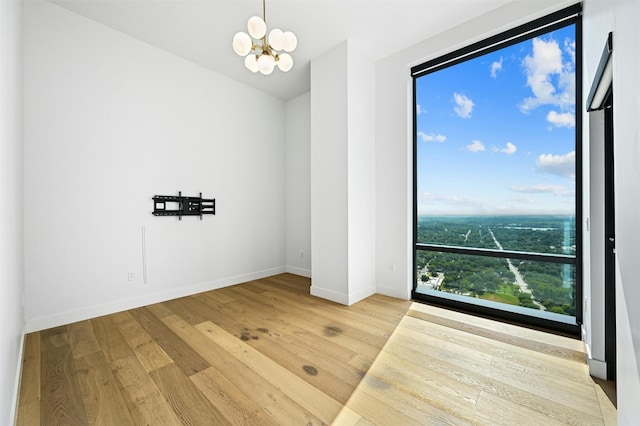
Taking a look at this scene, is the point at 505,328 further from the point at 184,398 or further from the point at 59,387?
the point at 59,387

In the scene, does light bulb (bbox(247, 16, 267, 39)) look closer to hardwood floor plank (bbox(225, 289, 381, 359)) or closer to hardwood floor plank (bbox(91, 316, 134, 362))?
hardwood floor plank (bbox(225, 289, 381, 359))

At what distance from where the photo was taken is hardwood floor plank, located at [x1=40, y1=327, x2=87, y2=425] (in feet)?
5.13

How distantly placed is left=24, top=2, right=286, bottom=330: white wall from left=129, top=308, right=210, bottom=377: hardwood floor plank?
1.62ft

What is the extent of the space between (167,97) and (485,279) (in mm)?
4670

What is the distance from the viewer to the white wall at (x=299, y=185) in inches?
189

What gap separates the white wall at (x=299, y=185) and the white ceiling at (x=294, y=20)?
1.30 m

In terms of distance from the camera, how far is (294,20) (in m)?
3.02

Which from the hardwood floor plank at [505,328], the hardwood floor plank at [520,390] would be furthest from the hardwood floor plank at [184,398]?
the hardwood floor plank at [505,328]

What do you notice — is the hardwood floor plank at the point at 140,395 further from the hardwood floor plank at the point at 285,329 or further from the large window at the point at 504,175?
the large window at the point at 504,175

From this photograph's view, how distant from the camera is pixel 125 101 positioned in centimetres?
323

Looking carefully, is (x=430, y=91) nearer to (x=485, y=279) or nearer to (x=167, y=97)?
(x=485, y=279)

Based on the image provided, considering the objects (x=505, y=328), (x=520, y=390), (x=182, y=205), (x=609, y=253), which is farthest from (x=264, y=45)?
(x=505, y=328)

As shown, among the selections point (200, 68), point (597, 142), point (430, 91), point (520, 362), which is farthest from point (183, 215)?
point (597, 142)

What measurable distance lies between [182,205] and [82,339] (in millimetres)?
1802
